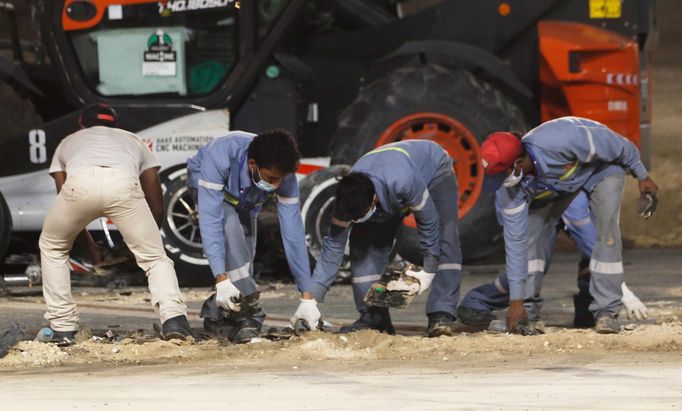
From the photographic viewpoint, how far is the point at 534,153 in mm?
Answer: 9844

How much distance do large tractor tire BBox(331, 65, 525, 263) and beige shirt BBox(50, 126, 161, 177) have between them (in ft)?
10.9

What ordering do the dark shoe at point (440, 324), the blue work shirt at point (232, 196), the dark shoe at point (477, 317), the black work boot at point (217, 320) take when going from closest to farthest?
the blue work shirt at point (232, 196), the dark shoe at point (440, 324), the black work boot at point (217, 320), the dark shoe at point (477, 317)

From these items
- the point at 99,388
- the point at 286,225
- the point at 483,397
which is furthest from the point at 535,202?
the point at 99,388

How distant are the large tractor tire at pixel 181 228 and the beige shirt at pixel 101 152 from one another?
8.58 ft

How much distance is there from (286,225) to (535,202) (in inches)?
64.8

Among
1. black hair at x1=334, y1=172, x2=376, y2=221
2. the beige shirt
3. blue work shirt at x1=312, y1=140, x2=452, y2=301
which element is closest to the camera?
black hair at x1=334, y1=172, x2=376, y2=221

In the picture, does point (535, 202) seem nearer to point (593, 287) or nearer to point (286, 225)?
point (593, 287)

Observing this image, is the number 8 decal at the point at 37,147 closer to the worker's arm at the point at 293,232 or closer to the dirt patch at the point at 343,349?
the dirt patch at the point at 343,349

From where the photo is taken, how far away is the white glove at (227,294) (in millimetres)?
9555

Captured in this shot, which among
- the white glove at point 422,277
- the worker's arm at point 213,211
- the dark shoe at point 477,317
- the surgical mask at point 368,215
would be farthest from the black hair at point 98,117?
the dark shoe at point 477,317

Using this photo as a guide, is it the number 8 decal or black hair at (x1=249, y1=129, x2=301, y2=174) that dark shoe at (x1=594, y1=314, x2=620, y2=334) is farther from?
the number 8 decal

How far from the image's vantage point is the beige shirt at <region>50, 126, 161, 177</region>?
9742 millimetres

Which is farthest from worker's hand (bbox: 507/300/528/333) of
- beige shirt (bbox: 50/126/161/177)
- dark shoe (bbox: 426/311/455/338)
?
beige shirt (bbox: 50/126/161/177)

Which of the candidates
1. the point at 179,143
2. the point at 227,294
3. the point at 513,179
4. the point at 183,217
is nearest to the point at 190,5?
the point at 179,143
